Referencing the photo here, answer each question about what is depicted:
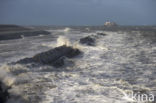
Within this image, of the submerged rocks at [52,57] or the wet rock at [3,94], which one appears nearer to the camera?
the wet rock at [3,94]

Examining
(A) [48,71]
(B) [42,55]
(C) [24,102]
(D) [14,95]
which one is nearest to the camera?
(C) [24,102]

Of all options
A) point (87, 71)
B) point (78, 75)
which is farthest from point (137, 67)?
point (78, 75)

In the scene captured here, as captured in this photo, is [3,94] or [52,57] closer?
[3,94]

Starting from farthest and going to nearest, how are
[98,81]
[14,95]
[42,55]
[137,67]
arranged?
[42,55] < [137,67] < [98,81] < [14,95]

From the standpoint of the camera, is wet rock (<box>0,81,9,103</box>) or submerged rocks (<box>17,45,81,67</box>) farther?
submerged rocks (<box>17,45,81,67</box>)

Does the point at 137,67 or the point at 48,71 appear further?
the point at 137,67

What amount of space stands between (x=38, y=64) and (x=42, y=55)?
2027 millimetres

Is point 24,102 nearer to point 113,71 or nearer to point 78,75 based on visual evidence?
point 78,75

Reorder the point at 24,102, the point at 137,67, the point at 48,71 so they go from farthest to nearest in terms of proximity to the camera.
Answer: the point at 137,67
the point at 48,71
the point at 24,102

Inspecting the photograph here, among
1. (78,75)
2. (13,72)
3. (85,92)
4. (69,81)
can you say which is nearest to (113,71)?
(78,75)

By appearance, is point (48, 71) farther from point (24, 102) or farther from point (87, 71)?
point (24, 102)

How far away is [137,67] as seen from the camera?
595 inches

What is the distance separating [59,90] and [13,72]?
14.9 ft

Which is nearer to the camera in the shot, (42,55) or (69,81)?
(69,81)
